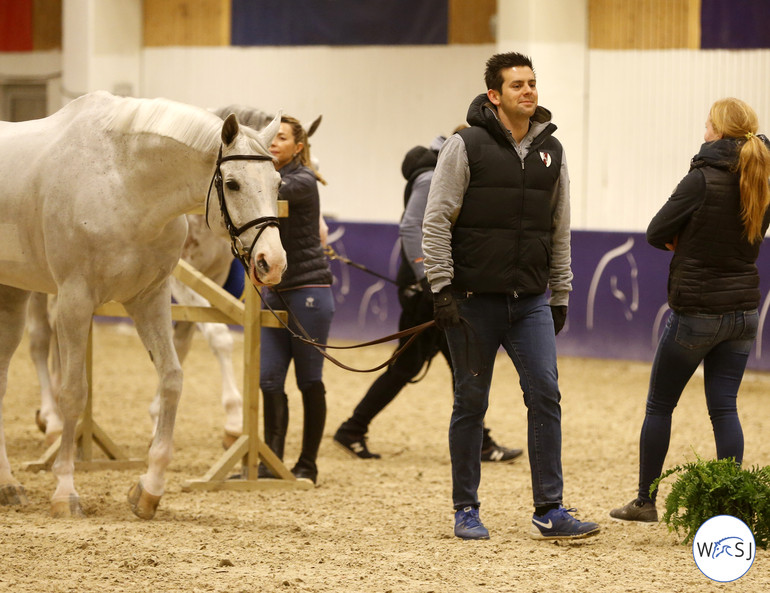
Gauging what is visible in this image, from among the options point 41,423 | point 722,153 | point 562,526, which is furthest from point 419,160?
point 41,423

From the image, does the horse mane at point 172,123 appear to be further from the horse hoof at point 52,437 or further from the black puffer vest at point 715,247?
the horse hoof at point 52,437

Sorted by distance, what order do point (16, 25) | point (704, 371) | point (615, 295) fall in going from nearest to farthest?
1. point (704, 371)
2. point (615, 295)
3. point (16, 25)

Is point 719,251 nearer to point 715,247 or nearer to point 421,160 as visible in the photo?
point 715,247

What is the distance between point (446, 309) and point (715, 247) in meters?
1.20

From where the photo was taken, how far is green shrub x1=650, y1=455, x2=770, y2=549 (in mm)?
4641

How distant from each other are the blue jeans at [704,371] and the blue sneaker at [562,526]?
0.54m

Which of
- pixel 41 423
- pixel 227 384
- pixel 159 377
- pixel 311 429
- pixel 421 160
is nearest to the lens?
pixel 159 377

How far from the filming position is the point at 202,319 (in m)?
6.48

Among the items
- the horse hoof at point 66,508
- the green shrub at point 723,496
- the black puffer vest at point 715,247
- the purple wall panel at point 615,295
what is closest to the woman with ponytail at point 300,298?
the horse hoof at point 66,508

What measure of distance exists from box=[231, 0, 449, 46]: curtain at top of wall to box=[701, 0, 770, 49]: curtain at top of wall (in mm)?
3317

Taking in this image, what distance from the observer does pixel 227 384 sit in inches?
291

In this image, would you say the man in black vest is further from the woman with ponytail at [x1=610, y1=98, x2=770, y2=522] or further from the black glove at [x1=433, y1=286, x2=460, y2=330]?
the woman with ponytail at [x1=610, y1=98, x2=770, y2=522]

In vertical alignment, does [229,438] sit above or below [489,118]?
below

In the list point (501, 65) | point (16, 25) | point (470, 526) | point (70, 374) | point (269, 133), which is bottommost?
point (470, 526)
